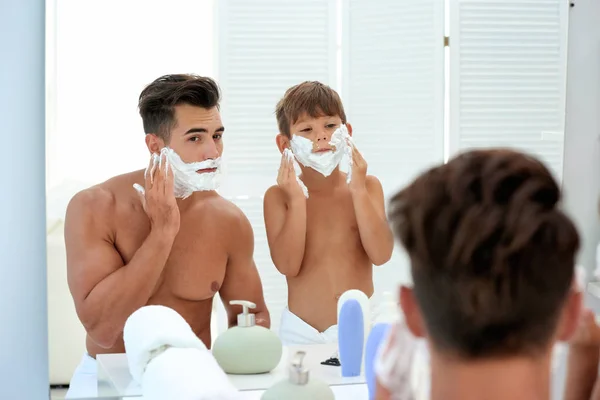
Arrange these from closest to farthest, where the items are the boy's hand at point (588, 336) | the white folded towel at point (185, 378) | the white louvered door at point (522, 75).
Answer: the boy's hand at point (588, 336) → the white folded towel at point (185, 378) → the white louvered door at point (522, 75)

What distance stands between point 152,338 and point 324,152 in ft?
1.79

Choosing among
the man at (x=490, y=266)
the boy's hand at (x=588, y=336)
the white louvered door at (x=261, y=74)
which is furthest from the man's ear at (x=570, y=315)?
the white louvered door at (x=261, y=74)

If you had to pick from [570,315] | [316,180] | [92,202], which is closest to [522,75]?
[316,180]

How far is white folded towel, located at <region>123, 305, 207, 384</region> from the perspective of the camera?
1.05 meters

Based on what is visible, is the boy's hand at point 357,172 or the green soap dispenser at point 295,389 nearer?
the green soap dispenser at point 295,389

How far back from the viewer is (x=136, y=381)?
1.10 meters

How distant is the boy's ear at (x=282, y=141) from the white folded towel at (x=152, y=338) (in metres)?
0.47

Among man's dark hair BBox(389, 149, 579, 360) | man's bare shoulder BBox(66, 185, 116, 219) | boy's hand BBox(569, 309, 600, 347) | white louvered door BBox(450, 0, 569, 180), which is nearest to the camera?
man's dark hair BBox(389, 149, 579, 360)

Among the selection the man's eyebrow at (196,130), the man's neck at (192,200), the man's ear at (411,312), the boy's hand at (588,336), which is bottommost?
the boy's hand at (588,336)

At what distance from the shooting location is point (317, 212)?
150 cm

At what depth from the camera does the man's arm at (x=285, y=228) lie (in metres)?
1.49

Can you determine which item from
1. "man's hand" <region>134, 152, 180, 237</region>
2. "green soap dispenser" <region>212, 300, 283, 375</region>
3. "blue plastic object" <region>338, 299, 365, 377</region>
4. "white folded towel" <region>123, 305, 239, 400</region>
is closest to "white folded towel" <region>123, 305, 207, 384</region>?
"white folded towel" <region>123, 305, 239, 400</region>

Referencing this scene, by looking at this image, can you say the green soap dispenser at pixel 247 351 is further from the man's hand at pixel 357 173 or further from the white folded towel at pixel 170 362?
the man's hand at pixel 357 173

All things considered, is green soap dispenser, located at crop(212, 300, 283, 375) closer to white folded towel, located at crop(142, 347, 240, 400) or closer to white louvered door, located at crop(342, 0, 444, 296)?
white folded towel, located at crop(142, 347, 240, 400)
